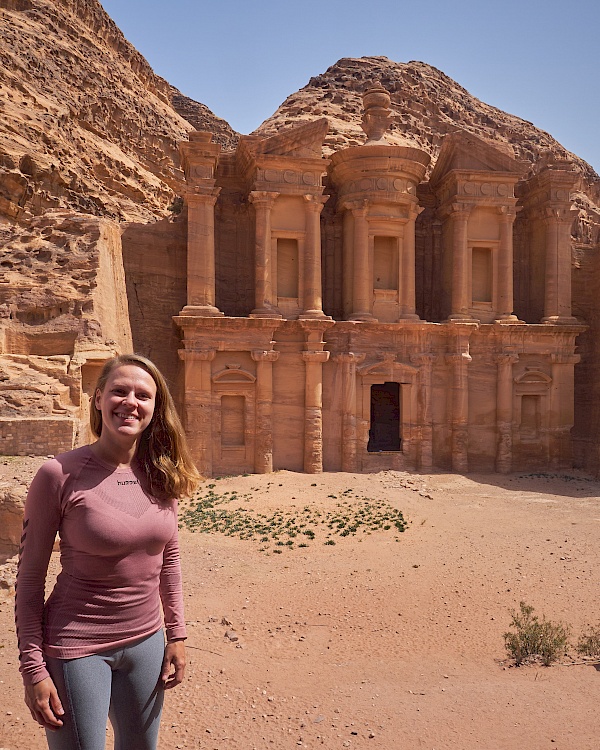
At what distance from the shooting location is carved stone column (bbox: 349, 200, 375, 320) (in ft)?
75.7

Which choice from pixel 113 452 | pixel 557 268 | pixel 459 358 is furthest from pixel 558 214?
pixel 113 452

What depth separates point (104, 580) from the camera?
3.33 meters

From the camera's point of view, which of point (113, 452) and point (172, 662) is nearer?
point (113, 452)

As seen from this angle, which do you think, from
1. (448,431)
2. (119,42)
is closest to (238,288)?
(448,431)

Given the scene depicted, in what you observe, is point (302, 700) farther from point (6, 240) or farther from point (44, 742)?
point (6, 240)

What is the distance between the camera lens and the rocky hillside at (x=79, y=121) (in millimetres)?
24688

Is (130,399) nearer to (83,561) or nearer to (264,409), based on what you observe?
(83,561)

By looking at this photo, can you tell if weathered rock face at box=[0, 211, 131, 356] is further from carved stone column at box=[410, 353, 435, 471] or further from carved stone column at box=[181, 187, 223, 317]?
carved stone column at box=[410, 353, 435, 471]

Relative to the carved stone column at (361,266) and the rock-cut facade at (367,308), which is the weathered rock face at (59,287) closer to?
the rock-cut facade at (367,308)

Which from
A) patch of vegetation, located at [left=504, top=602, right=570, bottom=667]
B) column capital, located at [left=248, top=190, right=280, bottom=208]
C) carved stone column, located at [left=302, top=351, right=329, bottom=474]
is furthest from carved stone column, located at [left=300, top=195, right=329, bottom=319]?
patch of vegetation, located at [left=504, top=602, right=570, bottom=667]

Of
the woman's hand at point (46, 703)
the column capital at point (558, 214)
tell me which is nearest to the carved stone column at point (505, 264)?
the column capital at point (558, 214)

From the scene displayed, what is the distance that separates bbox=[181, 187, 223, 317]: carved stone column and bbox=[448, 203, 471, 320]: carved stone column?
32.6 ft

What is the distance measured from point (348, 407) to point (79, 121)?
22.5m

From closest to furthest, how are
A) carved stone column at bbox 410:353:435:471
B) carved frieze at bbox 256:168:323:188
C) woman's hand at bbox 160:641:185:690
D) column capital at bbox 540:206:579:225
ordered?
woman's hand at bbox 160:641:185:690 → carved frieze at bbox 256:168:323:188 → carved stone column at bbox 410:353:435:471 → column capital at bbox 540:206:579:225
